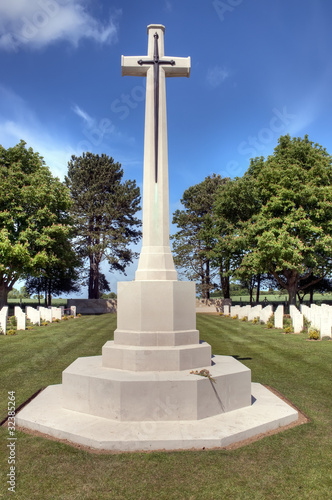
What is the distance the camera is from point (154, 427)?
16.9 ft

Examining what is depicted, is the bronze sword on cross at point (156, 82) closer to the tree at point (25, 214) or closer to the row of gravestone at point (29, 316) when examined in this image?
the row of gravestone at point (29, 316)

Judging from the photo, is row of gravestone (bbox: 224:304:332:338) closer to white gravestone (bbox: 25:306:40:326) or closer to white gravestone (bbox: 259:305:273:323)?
white gravestone (bbox: 259:305:273:323)

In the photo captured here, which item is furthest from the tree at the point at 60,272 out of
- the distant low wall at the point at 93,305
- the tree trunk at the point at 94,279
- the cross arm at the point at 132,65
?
the cross arm at the point at 132,65

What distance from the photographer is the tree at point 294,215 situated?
22828mm

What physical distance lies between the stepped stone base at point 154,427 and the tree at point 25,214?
1852cm

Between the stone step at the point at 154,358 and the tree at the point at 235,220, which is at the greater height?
the tree at the point at 235,220

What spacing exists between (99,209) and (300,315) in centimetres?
2703

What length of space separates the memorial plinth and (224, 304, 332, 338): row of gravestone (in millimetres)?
8585

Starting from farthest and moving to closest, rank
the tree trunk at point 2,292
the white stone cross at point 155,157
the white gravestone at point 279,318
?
the tree trunk at point 2,292 < the white gravestone at point 279,318 < the white stone cross at point 155,157

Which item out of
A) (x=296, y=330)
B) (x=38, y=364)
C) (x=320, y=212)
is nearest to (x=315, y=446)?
(x=38, y=364)

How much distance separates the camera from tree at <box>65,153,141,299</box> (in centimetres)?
3869

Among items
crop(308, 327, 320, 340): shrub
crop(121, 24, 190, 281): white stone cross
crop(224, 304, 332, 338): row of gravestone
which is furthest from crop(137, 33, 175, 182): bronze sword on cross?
crop(224, 304, 332, 338): row of gravestone

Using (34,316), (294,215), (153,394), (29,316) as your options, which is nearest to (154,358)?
(153,394)

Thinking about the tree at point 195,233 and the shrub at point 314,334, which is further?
the tree at point 195,233
